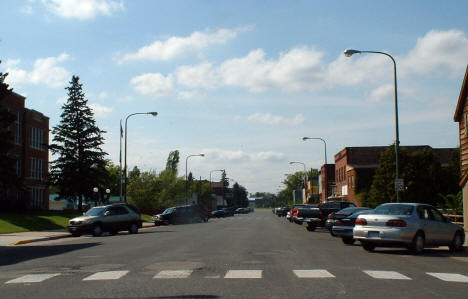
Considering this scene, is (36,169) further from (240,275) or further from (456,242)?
(240,275)

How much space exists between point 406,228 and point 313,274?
→ 5.85 metres

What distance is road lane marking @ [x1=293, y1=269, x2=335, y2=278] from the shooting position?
11156mm

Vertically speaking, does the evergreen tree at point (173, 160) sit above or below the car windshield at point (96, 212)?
above

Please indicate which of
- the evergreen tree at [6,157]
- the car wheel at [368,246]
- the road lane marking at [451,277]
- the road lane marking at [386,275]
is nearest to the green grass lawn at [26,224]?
the evergreen tree at [6,157]

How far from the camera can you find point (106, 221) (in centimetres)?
2961

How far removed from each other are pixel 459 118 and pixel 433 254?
1499cm

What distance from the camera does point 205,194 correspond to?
132000 mm

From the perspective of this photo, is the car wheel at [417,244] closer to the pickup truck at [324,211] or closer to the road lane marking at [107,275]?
the road lane marking at [107,275]

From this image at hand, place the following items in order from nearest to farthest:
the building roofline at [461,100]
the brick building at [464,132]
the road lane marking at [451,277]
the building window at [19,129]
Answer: the road lane marking at [451,277]
the brick building at [464,132]
the building roofline at [461,100]
the building window at [19,129]

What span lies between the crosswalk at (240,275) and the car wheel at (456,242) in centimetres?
675

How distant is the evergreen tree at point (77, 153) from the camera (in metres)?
55.8

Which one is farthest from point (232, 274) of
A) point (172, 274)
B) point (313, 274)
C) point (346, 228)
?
point (346, 228)

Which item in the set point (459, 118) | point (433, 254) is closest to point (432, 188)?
point (459, 118)

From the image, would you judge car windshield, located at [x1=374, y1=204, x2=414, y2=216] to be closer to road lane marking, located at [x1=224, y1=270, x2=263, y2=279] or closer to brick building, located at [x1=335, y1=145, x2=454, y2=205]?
road lane marking, located at [x1=224, y1=270, x2=263, y2=279]
